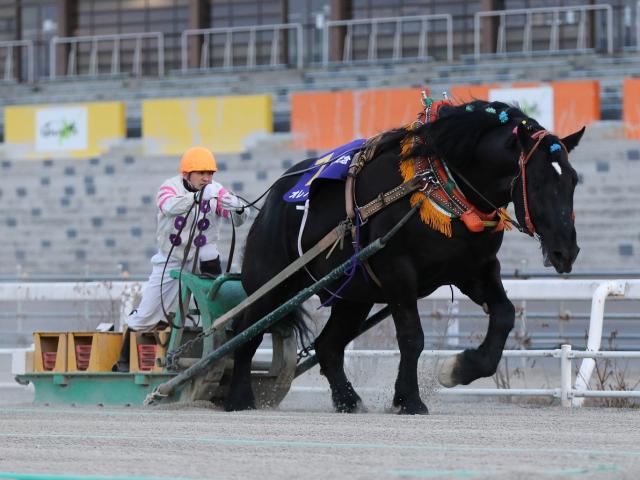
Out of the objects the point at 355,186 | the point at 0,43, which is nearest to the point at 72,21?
the point at 0,43

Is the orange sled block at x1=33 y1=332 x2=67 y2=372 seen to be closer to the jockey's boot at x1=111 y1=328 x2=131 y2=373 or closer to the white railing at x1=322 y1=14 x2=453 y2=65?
the jockey's boot at x1=111 y1=328 x2=131 y2=373

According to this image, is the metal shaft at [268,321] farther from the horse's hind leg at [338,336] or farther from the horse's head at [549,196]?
the horse's head at [549,196]

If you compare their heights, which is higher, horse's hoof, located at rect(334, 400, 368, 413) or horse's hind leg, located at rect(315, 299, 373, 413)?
horse's hind leg, located at rect(315, 299, 373, 413)

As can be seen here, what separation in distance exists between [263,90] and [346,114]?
2.22m

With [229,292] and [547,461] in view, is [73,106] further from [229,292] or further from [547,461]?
[547,461]

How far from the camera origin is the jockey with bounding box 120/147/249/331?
9.99 m

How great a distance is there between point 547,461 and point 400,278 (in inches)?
121

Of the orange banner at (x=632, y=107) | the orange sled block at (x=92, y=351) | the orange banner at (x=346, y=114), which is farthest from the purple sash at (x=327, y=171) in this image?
the orange banner at (x=346, y=114)

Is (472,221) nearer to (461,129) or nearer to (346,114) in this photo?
(461,129)

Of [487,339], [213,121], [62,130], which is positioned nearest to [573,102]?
[213,121]

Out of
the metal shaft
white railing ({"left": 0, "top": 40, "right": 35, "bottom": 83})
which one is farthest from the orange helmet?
white railing ({"left": 0, "top": 40, "right": 35, "bottom": 83})

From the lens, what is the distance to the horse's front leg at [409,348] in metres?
8.76

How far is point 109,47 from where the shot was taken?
1104 inches

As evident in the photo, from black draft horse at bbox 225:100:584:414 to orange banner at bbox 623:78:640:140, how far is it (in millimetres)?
12150
